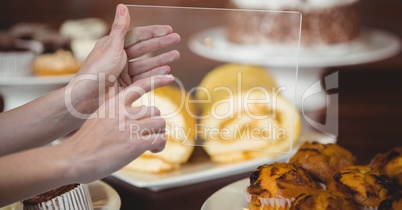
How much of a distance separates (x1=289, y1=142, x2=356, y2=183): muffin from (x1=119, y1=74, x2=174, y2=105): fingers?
0.31 meters

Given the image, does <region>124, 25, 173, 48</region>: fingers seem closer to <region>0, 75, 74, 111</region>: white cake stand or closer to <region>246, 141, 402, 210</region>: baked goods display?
<region>246, 141, 402, 210</region>: baked goods display

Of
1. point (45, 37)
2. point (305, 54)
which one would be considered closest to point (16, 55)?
point (45, 37)

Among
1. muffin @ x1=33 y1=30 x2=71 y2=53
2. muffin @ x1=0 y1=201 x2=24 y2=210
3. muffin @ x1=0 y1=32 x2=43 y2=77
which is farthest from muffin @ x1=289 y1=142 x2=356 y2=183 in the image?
muffin @ x1=33 y1=30 x2=71 y2=53

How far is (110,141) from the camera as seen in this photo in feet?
2.19

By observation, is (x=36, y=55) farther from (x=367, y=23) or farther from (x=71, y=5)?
(x=71, y=5)

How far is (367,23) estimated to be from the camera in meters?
4.08

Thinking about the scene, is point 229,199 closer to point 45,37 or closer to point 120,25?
point 120,25

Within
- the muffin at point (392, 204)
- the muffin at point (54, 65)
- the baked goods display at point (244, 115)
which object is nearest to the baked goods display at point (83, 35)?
the muffin at point (54, 65)

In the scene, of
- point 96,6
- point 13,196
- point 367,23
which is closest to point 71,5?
point 96,6

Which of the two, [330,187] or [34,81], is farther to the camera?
[34,81]

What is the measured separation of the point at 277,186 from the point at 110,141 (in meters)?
0.29

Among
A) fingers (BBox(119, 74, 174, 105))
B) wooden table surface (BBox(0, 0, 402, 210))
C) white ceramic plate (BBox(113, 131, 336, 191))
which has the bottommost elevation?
wooden table surface (BBox(0, 0, 402, 210))

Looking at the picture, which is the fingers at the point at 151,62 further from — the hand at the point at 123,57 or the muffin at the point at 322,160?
the muffin at the point at 322,160

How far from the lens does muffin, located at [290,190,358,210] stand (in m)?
0.75
